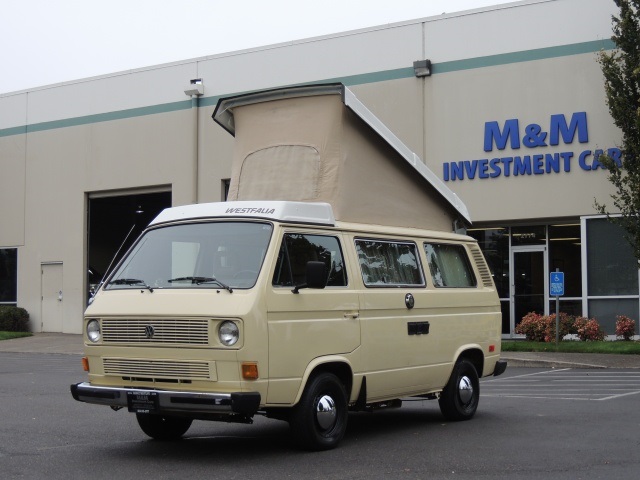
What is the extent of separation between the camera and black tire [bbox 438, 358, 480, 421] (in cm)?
1129

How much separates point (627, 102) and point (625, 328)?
534 cm

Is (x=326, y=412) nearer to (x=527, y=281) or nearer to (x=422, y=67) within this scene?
(x=527, y=281)

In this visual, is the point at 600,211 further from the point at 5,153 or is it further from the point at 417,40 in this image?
the point at 5,153

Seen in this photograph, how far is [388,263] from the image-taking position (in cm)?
1055

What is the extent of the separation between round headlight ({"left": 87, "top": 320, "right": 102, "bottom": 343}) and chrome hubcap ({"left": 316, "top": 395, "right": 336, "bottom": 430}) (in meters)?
2.13

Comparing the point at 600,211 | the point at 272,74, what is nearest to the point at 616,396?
the point at 600,211

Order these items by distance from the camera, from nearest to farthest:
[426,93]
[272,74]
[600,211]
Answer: [600,211] < [426,93] < [272,74]

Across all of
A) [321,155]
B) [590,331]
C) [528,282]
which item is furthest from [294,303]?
[528,282]

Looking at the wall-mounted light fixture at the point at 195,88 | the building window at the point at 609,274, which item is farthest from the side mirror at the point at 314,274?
the wall-mounted light fixture at the point at 195,88

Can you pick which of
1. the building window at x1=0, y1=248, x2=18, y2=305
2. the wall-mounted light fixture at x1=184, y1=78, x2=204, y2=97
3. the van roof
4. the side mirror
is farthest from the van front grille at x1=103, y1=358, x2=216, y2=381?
the building window at x1=0, y1=248, x2=18, y2=305

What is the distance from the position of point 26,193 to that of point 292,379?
2872 cm

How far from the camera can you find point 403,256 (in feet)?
35.6

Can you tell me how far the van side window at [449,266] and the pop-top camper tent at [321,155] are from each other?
438 millimetres

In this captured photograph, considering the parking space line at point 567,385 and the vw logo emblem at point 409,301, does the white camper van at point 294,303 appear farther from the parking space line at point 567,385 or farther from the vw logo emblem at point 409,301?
the parking space line at point 567,385
